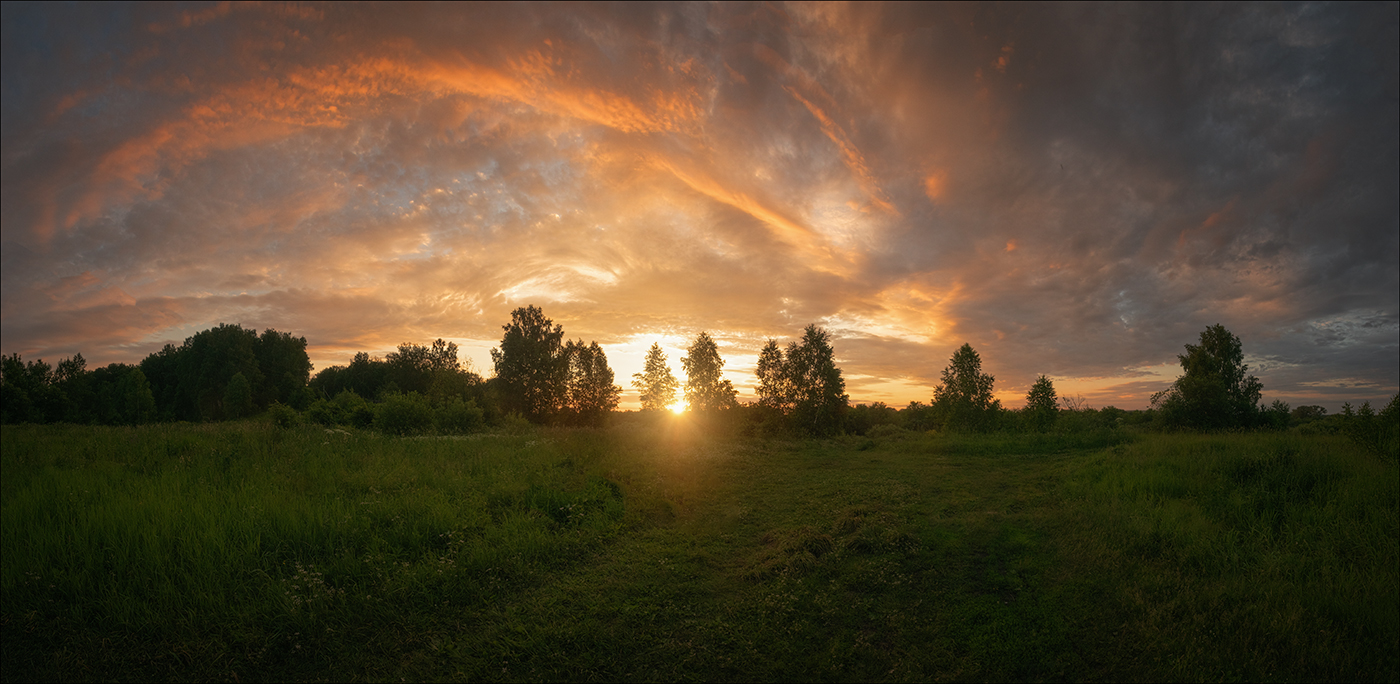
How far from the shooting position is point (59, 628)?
5316 mm

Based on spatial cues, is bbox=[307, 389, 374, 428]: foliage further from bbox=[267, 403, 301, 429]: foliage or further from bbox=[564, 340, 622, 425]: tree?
bbox=[564, 340, 622, 425]: tree

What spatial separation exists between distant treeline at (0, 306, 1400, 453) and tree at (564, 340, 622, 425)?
0.37 ft

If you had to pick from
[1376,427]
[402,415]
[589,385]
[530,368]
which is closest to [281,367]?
[530,368]

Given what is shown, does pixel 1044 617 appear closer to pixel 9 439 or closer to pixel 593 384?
pixel 9 439

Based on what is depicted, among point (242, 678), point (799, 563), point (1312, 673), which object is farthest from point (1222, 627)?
point (242, 678)

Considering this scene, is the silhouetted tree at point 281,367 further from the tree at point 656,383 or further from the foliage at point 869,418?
the foliage at point 869,418

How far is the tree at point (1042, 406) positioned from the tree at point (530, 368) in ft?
130

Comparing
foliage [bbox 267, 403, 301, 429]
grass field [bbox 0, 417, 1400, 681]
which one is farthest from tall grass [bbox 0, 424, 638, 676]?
foliage [bbox 267, 403, 301, 429]

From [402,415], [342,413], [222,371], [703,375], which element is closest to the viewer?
[402,415]

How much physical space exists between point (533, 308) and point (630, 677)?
4643cm

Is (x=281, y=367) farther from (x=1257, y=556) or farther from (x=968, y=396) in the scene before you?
(x=1257, y=556)

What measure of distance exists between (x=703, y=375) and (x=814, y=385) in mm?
11374

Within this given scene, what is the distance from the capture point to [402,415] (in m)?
27.4

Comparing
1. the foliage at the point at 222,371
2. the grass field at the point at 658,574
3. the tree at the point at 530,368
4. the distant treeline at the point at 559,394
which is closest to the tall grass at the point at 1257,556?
the grass field at the point at 658,574
